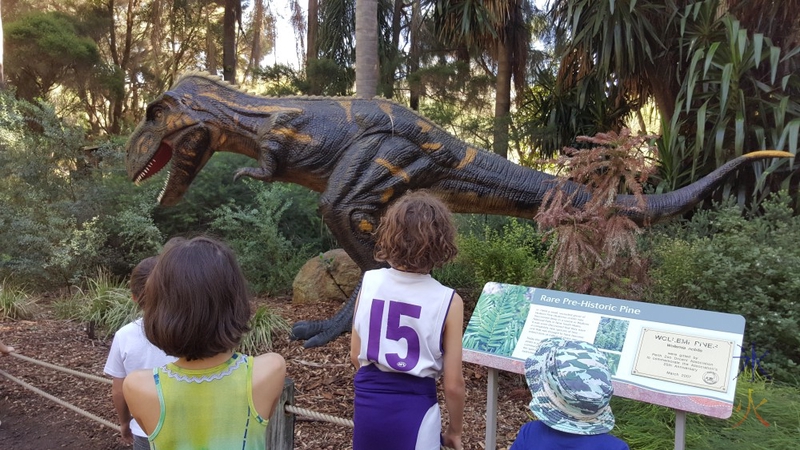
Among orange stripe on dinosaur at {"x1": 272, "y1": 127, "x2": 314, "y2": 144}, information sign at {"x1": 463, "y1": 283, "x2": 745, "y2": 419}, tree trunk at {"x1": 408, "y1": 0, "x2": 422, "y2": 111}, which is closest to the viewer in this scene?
information sign at {"x1": 463, "y1": 283, "x2": 745, "y2": 419}

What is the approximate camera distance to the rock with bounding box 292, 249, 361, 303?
5496 mm

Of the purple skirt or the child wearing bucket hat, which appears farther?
the purple skirt

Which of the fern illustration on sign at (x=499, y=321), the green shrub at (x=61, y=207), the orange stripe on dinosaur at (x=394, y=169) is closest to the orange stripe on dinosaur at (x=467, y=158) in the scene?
Answer: the orange stripe on dinosaur at (x=394, y=169)

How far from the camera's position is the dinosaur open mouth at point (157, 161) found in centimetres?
432

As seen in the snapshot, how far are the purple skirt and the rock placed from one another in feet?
12.8

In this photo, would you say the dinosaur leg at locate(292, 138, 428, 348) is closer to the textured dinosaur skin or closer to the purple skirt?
the textured dinosaur skin

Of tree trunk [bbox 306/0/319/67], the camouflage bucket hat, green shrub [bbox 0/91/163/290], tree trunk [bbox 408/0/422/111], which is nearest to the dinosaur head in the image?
green shrub [bbox 0/91/163/290]

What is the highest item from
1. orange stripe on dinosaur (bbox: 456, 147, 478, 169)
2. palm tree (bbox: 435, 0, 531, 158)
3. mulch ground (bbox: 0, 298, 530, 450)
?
palm tree (bbox: 435, 0, 531, 158)

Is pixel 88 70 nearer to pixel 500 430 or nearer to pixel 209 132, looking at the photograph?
pixel 209 132

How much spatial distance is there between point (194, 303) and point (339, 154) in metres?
3.02

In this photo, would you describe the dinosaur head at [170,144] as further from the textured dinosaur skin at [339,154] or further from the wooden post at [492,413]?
the wooden post at [492,413]

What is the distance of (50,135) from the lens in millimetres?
6312

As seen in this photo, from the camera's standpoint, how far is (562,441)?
1162 millimetres

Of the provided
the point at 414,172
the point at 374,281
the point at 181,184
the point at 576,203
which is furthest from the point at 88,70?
the point at 374,281
